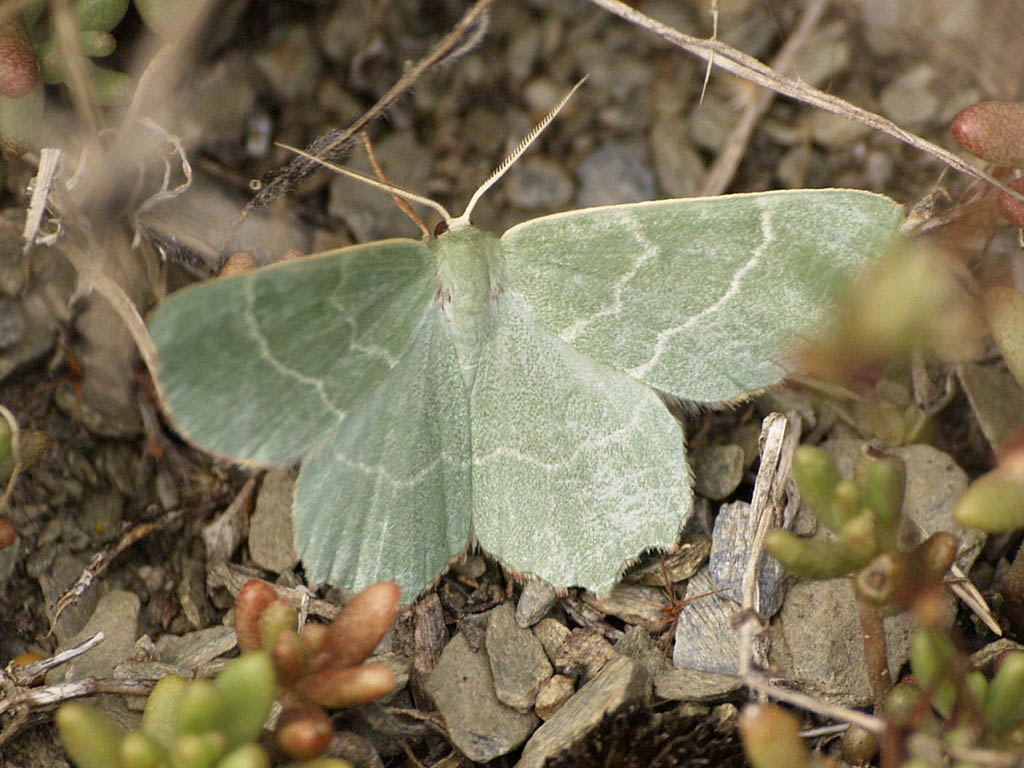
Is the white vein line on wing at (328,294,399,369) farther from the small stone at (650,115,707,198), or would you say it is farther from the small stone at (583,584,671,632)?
the small stone at (650,115,707,198)

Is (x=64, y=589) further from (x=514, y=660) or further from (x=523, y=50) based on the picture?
(x=523, y=50)

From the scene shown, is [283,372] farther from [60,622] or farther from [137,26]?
[137,26]

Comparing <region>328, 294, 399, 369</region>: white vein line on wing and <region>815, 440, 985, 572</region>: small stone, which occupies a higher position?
<region>328, 294, 399, 369</region>: white vein line on wing

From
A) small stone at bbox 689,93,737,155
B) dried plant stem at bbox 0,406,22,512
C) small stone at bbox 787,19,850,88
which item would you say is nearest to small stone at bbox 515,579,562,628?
dried plant stem at bbox 0,406,22,512

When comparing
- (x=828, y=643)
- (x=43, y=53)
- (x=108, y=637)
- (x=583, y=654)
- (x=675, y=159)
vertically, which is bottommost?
(x=108, y=637)

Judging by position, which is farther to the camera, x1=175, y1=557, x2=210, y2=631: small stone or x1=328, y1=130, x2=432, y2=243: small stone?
x1=328, y1=130, x2=432, y2=243: small stone

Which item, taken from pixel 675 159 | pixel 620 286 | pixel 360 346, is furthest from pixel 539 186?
pixel 360 346

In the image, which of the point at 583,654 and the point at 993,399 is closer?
the point at 583,654

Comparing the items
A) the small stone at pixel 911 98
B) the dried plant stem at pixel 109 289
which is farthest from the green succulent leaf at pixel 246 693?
the small stone at pixel 911 98
